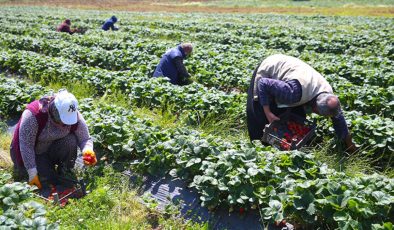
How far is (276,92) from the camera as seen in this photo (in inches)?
191

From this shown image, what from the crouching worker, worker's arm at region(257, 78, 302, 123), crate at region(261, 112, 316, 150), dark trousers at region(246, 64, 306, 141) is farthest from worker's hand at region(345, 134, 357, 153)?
the crouching worker

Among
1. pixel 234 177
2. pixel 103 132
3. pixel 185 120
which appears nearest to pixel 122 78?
pixel 185 120

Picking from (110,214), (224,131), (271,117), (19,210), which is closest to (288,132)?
(271,117)

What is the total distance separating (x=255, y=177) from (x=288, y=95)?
4.10ft

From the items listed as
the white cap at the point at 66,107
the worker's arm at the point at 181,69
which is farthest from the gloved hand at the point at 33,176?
the worker's arm at the point at 181,69

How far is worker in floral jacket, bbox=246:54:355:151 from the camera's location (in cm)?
478

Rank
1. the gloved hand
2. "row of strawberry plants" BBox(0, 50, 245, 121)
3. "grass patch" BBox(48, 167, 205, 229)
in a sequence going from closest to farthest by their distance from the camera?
"grass patch" BBox(48, 167, 205, 229)
the gloved hand
"row of strawberry plants" BBox(0, 50, 245, 121)

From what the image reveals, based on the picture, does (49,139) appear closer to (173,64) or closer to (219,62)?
(173,64)

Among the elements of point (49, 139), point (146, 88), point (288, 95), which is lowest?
point (146, 88)

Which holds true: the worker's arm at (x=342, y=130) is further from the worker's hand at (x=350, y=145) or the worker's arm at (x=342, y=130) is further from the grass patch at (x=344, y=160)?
the grass patch at (x=344, y=160)

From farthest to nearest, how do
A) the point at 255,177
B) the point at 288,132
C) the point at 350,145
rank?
the point at 350,145
the point at 288,132
the point at 255,177

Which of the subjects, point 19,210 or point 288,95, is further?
point 288,95

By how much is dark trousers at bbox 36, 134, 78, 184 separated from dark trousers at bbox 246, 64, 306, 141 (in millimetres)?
2350

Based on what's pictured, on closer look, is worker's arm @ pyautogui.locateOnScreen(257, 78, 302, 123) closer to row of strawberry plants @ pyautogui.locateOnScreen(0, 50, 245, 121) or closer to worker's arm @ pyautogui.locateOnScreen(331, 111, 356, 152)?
worker's arm @ pyautogui.locateOnScreen(331, 111, 356, 152)
